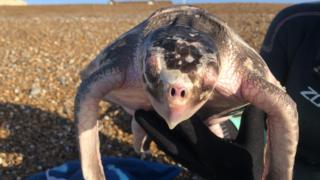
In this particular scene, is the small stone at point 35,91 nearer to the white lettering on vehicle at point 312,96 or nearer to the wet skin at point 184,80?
the white lettering on vehicle at point 312,96

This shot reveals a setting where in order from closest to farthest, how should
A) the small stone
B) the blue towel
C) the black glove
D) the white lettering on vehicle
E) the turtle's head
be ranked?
the turtle's head → the black glove → the white lettering on vehicle → the blue towel → the small stone

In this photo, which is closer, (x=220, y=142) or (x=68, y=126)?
(x=220, y=142)

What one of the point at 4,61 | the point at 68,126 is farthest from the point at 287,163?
the point at 4,61

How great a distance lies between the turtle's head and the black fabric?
4.80 feet

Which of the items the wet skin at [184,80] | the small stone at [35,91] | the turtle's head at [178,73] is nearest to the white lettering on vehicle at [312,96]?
the wet skin at [184,80]

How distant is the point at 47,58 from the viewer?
7988 millimetres

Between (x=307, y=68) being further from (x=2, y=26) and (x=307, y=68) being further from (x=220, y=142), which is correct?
(x=2, y=26)

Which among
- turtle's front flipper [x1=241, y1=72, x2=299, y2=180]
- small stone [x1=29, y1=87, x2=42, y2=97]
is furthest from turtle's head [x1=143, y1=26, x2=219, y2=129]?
small stone [x1=29, y1=87, x2=42, y2=97]

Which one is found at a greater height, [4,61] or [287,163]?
[287,163]

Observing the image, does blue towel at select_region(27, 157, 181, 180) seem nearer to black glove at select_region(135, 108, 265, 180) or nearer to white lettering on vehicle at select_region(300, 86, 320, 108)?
black glove at select_region(135, 108, 265, 180)

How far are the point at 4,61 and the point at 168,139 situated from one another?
5.21m

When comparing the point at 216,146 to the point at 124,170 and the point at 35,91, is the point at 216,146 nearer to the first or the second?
the point at 124,170

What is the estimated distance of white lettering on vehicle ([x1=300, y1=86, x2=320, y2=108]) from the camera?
3.25 m

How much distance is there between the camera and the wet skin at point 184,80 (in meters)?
1.81
